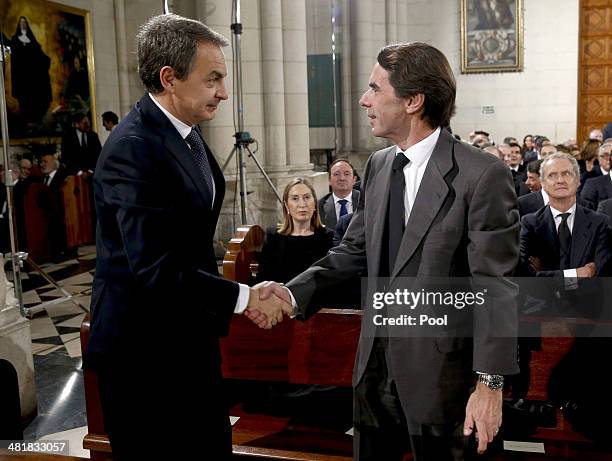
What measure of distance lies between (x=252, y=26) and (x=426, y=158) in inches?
304

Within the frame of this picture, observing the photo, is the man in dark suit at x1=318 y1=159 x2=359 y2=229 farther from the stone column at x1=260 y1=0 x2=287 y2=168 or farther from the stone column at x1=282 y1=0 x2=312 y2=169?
the stone column at x1=282 y1=0 x2=312 y2=169

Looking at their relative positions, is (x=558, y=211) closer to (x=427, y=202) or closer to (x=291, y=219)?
(x=291, y=219)

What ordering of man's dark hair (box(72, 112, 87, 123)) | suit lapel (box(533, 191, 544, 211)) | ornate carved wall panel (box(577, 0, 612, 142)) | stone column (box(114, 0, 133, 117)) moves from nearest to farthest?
suit lapel (box(533, 191, 544, 211)), man's dark hair (box(72, 112, 87, 123)), stone column (box(114, 0, 133, 117)), ornate carved wall panel (box(577, 0, 612, 142))

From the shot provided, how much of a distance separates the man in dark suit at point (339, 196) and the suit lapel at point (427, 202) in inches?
184

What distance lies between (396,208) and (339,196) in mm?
4760

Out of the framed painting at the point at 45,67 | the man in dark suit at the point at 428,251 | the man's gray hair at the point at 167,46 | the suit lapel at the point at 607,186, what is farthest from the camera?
the framed painting at the point at 45,67

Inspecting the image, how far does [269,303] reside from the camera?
7.77 feet

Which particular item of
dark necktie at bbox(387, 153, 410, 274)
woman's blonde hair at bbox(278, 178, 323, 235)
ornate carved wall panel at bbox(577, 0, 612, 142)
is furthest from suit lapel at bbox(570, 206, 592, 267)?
ornate carved wall panel at bbox(577, 0, 612, 142)

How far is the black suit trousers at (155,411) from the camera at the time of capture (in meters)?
2.06

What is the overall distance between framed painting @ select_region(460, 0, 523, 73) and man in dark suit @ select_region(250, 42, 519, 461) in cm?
1509

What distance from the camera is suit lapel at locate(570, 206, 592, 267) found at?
436 centimetres

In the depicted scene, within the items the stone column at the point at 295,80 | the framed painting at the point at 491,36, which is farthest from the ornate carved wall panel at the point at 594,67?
the stone column at the point at 295,80

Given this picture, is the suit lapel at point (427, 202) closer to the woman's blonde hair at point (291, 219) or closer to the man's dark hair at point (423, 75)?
the man's dark hair at point (423, 75)

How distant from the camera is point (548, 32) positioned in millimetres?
16000
